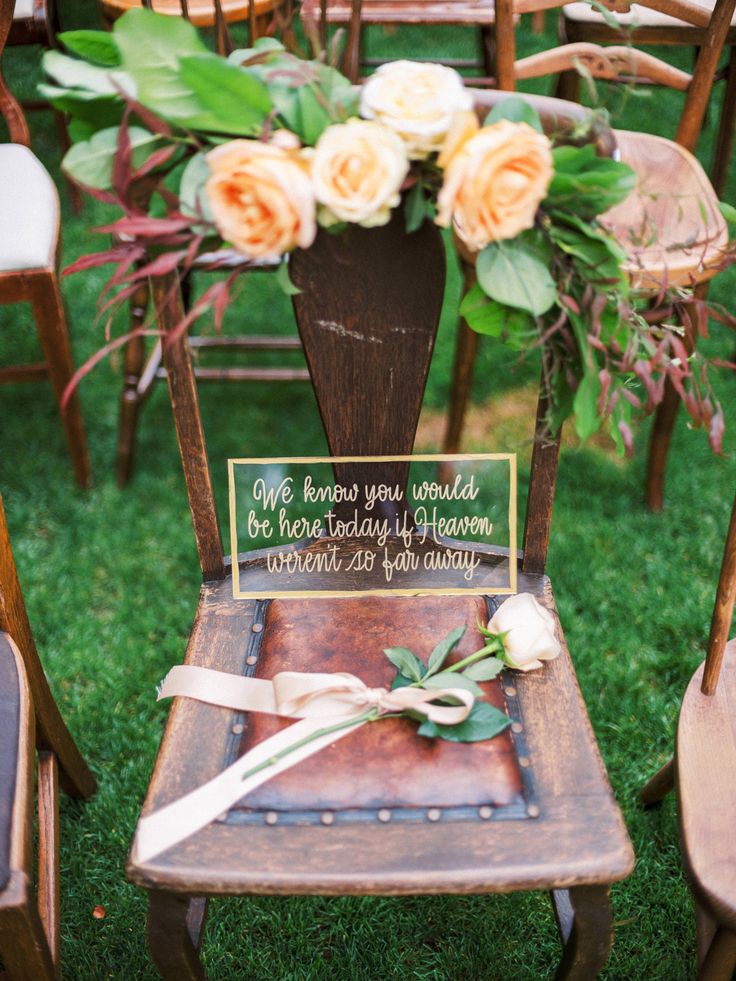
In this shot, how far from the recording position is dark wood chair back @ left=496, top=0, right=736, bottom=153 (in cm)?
160

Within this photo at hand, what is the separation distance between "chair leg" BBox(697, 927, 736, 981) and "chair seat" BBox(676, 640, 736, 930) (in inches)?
3.1

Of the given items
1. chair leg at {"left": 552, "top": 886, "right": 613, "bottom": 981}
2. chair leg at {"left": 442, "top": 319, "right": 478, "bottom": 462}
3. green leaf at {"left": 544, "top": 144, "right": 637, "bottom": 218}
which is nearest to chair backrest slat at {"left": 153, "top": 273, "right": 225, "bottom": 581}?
green leaf at {"left": 544, "top": 144, "right": 637, "bottom": 218}

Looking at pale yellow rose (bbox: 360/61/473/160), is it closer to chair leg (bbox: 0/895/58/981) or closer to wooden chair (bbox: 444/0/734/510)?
wooden chair (bbox: 444/0/734/510)

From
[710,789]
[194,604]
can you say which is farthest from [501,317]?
[194,604]

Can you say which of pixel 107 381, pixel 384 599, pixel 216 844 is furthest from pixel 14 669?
pixel 107 381

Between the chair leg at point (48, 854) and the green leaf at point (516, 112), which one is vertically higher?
the green leaf at point (516, 112)

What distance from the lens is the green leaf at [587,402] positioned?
911 millimetres

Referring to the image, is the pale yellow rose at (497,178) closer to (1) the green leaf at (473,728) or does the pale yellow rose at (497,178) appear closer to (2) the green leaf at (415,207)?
(2) the green leaf at (415,207)

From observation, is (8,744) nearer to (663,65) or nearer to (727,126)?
(663,65)

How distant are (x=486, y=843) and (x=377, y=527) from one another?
1.50ft

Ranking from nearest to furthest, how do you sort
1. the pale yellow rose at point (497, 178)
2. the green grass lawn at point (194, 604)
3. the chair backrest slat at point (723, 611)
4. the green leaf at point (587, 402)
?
the pale yellow rose at point (497, 178)
the green leaf at point (587, 402)
the chair backrest slat at point (723, 611)
the green grass lawn at point (194, 604)

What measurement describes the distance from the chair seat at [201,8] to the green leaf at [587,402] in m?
1.59

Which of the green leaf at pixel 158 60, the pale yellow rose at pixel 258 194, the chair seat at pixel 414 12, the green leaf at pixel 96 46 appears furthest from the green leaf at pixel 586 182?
the chair seat at pixel 414 12

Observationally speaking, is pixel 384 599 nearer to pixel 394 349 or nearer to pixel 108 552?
pixel 394 349
